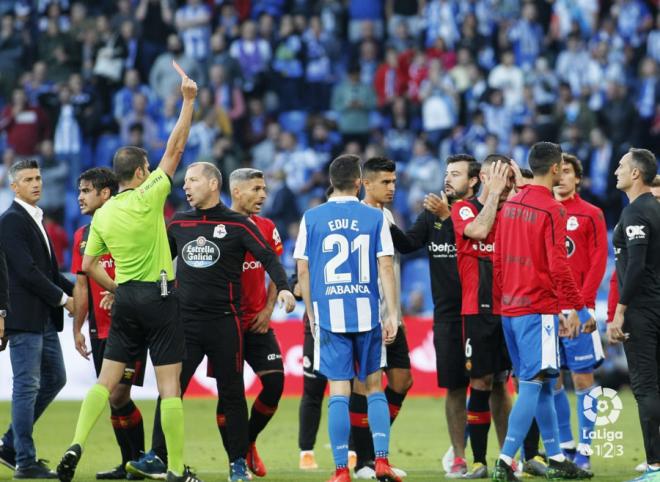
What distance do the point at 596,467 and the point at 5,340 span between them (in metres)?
5.43

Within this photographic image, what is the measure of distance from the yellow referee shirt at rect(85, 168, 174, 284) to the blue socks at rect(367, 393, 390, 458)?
185 centimetres

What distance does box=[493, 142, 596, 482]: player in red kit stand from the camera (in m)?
9.17

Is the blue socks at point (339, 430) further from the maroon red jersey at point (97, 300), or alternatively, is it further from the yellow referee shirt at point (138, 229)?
the maroon red jersey at point (97, 300)

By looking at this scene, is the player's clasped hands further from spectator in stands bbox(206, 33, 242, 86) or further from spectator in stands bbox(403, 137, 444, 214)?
spectator in stands bbox(206, 33, 242, 86)

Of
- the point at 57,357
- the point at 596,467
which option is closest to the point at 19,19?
the point at 57,357

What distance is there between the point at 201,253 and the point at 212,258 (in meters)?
0.10

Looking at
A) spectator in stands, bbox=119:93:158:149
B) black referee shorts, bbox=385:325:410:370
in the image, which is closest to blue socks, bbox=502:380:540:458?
black referee shorts, bbox=385:325:410:370

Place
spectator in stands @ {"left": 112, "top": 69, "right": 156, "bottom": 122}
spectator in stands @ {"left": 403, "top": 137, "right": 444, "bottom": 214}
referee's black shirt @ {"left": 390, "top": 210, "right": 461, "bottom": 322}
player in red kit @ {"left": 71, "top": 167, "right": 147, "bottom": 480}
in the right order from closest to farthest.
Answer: player in red kit @ {"left": 71, "top": 167, "right": 147, "bottom": 480} < referee's black shirt @ {"left": 390, "top": 210, "right": 461, "bottom": 322} < spectator in stands @ {"left": 403, "top": 137, "right": 444, "bottom": 214} < spectator in stands @ {"left": 112, "top": 69, "right": 156, "bottom": 122}

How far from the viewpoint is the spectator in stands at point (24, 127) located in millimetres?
23328

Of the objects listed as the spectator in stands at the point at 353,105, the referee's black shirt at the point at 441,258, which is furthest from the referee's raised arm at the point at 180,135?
the spectator in stands at the point at 353,105

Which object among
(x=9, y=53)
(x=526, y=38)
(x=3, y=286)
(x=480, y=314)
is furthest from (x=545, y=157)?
(x=9, y=53)

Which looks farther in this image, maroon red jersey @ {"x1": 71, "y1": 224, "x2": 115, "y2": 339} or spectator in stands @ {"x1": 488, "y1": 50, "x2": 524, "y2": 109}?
spectator in stands @ {"x1": 488, "y1": 50, "x2": 524, "y2": 109}

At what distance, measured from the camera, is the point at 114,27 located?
25.0 meters

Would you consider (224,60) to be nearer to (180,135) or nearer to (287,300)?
(180,135)
